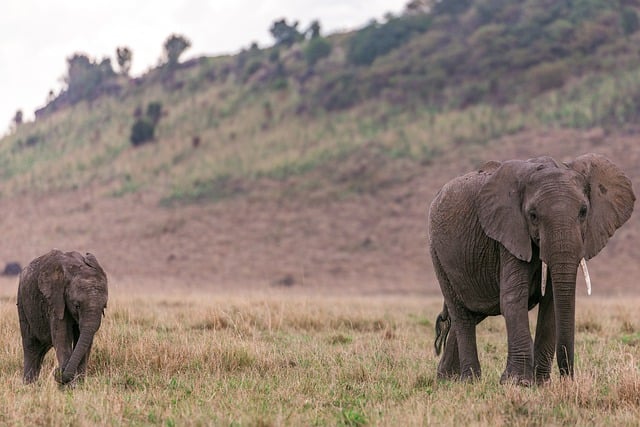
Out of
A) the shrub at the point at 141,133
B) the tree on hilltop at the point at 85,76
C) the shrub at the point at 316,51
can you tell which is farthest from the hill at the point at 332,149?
the tree on hilltop at the point at 85,76

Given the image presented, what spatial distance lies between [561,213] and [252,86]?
48.3 metres

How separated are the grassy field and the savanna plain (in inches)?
0.6

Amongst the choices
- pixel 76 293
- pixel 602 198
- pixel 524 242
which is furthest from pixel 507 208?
pixel 76 293

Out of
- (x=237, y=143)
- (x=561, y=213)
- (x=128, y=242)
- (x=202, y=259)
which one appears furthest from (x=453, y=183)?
(x=237, y=143)

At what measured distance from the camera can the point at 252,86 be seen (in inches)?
2111

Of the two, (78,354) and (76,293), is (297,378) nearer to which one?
(78,354)

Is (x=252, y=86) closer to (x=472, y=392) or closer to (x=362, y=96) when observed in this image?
(x=362, y=96)

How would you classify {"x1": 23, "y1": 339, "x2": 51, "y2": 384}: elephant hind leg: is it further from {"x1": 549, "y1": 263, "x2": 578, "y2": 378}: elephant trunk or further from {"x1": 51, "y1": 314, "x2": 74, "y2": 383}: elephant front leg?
{"x1": 549, "y1": 263, "x2": 578, "y2": 378}: elephant trunk

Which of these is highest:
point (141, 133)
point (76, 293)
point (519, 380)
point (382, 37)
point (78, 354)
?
point (382, 37)

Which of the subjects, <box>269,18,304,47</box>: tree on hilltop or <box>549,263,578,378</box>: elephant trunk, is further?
<box>269,18,304,47</box>: tree on hilltop

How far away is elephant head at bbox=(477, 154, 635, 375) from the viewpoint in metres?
6.39

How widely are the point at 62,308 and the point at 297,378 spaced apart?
220 cm

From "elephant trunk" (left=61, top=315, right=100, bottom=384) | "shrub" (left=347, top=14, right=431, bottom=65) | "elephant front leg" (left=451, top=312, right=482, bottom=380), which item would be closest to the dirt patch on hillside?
"shrub" (left=347, top=14, right=431, bottom=65)

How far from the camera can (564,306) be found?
21.0ft
